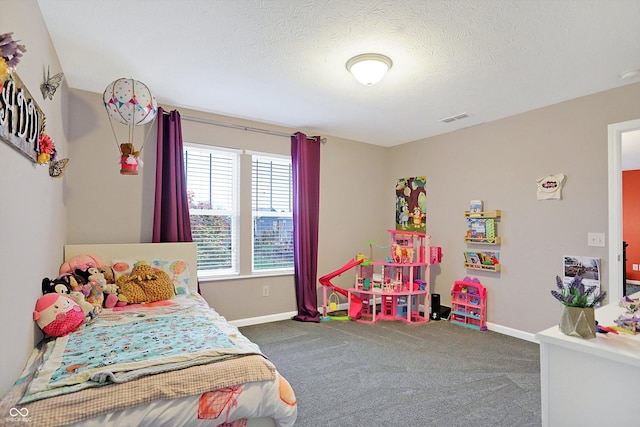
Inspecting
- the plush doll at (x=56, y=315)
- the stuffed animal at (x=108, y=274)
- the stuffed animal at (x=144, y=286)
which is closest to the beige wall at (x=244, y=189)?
the stuffed animal at (x=108, y=274)

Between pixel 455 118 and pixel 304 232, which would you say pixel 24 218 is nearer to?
pixel 304 232

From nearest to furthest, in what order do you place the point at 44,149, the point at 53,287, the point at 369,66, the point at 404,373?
the point at 44,149 → the point at 53,287 → the point at 369,66 → the point at 404,373

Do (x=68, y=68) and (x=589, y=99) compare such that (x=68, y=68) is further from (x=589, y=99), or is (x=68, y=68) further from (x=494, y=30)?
(x=589, y=99)

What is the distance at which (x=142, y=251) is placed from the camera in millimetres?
3127

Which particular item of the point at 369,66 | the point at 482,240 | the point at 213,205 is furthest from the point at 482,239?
the point at 213,205

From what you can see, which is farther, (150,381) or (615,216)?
(615,216)

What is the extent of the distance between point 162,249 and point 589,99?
13.5 ft

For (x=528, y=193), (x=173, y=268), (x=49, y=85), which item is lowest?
(x=173, y=268)

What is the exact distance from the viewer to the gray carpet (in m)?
2.06

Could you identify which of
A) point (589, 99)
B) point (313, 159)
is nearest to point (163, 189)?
point (313, 159)

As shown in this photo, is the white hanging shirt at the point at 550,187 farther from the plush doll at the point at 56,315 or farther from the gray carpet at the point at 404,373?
the plush doll at the point at 56,315

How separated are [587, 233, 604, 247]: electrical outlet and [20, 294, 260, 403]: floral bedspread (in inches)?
118

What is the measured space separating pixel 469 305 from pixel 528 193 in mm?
1354

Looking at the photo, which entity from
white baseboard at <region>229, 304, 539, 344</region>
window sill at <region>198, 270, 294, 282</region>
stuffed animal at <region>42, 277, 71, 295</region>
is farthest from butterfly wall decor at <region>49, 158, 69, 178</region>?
white baseboard at <region>229, 304, 539, 344</region>
